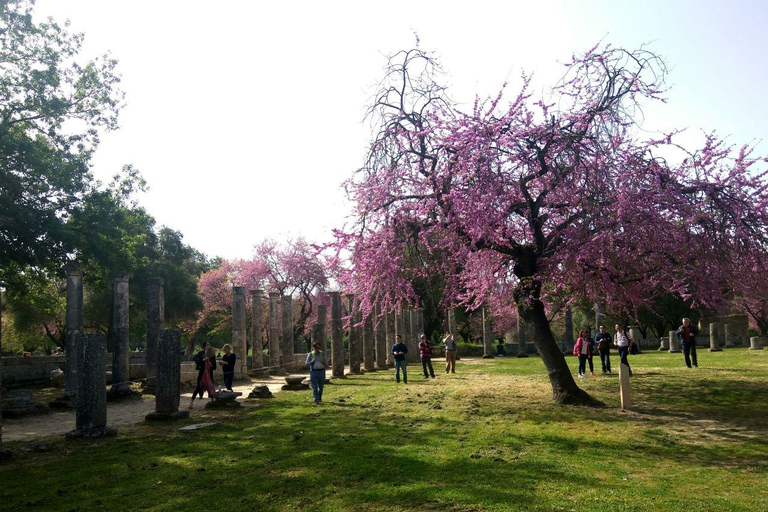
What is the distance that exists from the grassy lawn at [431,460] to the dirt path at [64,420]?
4.57 feet

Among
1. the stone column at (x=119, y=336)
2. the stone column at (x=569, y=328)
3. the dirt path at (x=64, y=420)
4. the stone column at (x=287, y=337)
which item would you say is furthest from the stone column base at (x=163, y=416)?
the stone column at (x=569, y=328)

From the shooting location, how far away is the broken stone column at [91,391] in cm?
1109

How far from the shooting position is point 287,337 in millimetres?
26984

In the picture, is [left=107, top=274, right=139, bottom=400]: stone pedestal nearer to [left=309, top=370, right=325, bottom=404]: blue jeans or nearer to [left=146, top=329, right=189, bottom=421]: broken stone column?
[left=146, top=329, right=189, bottom=421]: broken stone column

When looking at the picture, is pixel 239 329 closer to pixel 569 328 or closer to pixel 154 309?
pixel 154 309

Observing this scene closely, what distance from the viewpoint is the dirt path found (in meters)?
12.2

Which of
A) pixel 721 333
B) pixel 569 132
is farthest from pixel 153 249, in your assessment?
pixel 721 333

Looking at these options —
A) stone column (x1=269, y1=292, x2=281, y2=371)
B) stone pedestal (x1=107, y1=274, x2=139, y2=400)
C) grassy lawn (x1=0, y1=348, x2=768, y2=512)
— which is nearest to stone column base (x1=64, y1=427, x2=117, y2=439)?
grassy lawn (x1=0, y1=348, x2=768, y2=512)

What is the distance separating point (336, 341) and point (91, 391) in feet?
43.8

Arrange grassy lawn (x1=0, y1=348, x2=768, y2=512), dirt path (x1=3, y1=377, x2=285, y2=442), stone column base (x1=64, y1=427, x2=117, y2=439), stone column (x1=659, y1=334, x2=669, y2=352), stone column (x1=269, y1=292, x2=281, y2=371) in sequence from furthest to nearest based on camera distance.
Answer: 1. stone column (x1=659, y1=334, x2=669, y2=352)
2. stone column (x1=269, y1=292, x2=281, y2=371)
3. dirt path (x1=3, y1=377, x2=285, y2=442)
4. stone column base (x1=64, y1=427, x2=117, y2=439)
5. grassy lawn (x1=0, y1=348, x2=768, y2=512)

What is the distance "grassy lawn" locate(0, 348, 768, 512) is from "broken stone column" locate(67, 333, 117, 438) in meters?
0.39

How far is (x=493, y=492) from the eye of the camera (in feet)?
21.1

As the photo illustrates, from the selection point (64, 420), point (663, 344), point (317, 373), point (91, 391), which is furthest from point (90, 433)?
point (663, 344)

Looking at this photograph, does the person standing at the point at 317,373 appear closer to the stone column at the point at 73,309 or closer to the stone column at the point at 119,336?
the stone column at the point at 119,336
